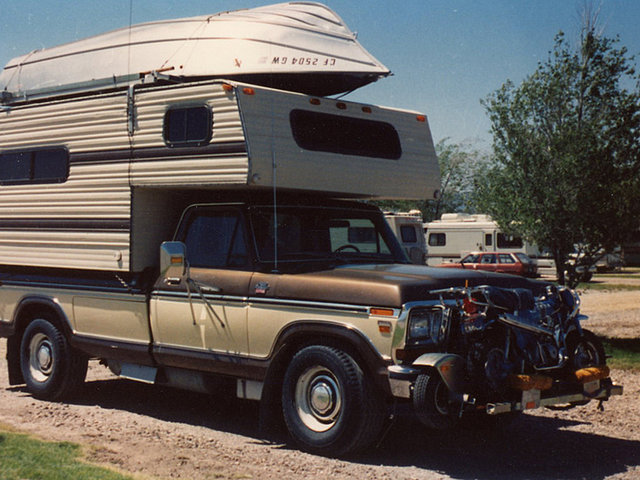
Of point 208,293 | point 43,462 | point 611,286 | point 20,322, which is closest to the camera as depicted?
point 43,462

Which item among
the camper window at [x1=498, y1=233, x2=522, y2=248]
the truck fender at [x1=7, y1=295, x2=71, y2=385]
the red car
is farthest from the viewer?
the camper window at [x1=498, y1=233, x2=522, y2=248]

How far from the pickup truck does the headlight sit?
1 centimetres

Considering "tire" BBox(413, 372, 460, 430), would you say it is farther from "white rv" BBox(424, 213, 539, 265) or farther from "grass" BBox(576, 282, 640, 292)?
"white rv" BBox(424, 213, 539, 265)

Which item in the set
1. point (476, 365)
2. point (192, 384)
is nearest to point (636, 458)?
point (476, 365)

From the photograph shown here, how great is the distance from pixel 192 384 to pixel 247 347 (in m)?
0.91

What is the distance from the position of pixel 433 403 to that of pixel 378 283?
968 mm

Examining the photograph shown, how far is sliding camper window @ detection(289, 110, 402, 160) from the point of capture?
7652 millimetres

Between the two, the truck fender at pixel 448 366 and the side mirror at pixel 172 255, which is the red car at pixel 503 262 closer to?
the side mirror at pixel 172 255

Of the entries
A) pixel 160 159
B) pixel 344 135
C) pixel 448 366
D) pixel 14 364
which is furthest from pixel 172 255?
pixel 14 364

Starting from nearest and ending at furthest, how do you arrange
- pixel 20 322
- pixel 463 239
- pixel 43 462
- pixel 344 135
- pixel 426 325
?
pixel 43 462 < pixel 426 325 < pixel 344 135 < pixel 20 322 < pixel 463 239

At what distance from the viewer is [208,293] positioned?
24.6ft

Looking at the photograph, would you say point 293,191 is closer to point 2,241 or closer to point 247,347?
point 247,347

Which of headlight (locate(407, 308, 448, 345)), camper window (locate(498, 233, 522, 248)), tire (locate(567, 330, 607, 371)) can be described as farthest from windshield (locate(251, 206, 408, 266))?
camper window (locate(498, 233, 522, 248))

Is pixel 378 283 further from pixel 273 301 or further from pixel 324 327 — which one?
pixel 273 301
